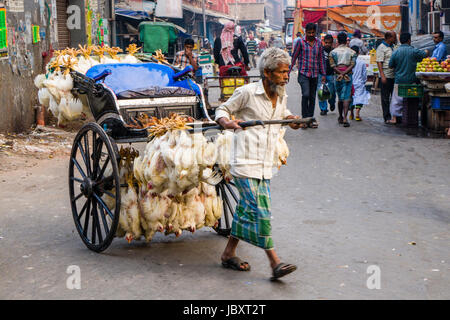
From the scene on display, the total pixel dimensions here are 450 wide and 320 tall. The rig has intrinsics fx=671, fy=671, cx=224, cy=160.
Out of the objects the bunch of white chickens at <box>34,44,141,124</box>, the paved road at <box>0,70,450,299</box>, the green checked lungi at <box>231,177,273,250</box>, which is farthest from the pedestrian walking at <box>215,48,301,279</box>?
the bunch of white chickens at <box>34,44,141,124</box>

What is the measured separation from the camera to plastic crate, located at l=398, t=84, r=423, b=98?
12.4 m

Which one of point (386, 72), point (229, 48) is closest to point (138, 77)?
point (229, 48)

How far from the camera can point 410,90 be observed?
492 inches

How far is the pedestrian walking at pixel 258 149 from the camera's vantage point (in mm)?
4684

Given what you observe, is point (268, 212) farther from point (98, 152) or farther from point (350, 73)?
point (350, 73)

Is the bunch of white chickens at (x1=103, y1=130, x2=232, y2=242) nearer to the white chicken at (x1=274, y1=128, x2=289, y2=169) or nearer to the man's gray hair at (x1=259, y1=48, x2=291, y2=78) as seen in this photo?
the white chicken at (x1=274, y1=128, x2=289, y2=169)

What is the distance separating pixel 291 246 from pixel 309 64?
726 cm

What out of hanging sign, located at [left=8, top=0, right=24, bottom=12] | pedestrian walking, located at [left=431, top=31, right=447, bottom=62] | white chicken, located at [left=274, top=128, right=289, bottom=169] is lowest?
white chicken, located at [left=274, top=128, right=289, bottom=169]

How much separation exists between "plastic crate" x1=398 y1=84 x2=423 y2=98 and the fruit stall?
0.39ft

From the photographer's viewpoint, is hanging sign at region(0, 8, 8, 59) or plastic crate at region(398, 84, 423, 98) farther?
plastic crate at region(398, 84, 423, 98)

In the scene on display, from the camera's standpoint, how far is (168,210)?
521 centimetres
